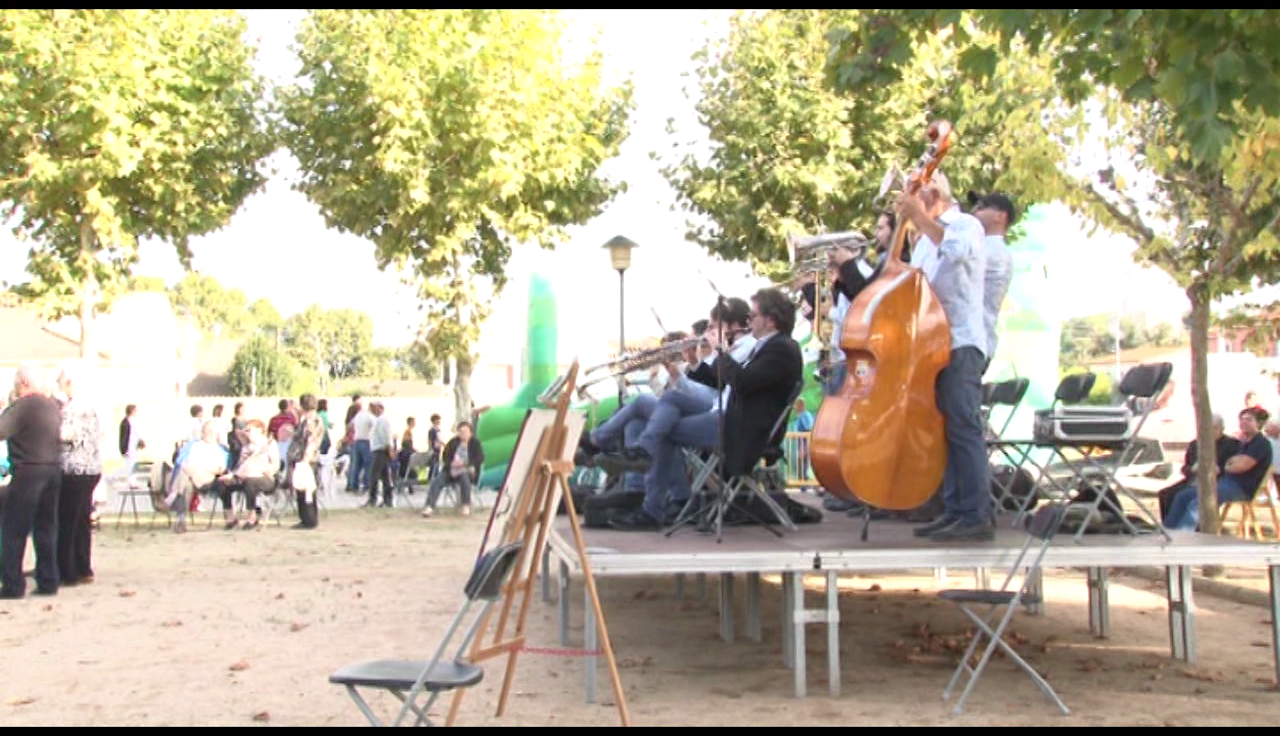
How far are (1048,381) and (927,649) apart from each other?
13.3m

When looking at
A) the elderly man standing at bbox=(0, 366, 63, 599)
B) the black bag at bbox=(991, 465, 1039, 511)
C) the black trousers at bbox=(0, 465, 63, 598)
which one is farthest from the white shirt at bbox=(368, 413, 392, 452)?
the black bag at bbox=(991, 465, 1039, 511)

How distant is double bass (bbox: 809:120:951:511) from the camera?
637 centimetres

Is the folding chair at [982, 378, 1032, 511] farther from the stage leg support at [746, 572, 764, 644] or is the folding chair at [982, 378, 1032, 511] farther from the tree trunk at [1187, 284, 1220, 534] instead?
the tree trunk at [1187, 284, 1220, 534]

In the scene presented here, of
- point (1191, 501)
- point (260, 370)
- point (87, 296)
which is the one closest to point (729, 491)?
point (1191, 501)

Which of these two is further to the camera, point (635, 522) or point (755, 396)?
point (635, 522)

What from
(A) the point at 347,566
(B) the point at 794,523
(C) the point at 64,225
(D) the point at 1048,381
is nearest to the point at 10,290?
(C) the point at 64,225

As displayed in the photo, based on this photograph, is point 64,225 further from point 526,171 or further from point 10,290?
point 526,171

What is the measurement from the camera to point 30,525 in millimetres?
10289

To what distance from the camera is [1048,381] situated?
20344 millimetres

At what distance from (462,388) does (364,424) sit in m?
2.21

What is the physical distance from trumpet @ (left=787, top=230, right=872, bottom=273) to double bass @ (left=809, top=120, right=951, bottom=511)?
0.84 meters

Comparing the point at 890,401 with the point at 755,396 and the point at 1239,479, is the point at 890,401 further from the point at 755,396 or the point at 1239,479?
the point at 1239,479

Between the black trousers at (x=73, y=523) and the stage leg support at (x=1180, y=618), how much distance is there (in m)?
8.36

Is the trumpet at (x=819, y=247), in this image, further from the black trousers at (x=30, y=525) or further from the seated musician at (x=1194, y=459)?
the black trousers at (x=30, y=525)
